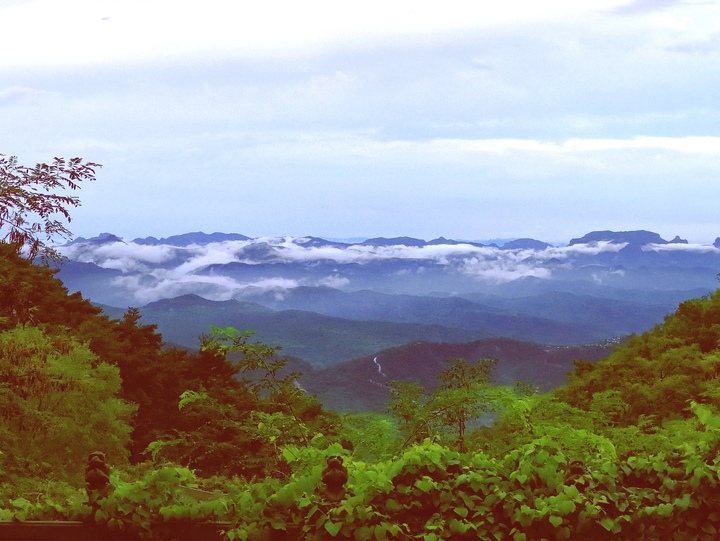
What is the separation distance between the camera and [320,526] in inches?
225

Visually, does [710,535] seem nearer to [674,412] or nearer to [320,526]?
[320,526]

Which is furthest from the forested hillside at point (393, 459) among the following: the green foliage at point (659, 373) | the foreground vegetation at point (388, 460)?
the green foliage at point (659, 373)

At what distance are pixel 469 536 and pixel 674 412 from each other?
59.4 ft

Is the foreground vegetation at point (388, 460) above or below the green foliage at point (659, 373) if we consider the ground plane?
above

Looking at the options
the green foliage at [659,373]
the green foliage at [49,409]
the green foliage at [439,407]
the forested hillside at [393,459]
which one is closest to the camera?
the forested hillside at [393,459]

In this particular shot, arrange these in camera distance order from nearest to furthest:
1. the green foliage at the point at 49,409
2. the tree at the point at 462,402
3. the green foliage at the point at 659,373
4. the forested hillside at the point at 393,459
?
the forested hillside at the point at 393,459
the tree at the point at 462,402
the green foliage at the point at 49,409
the green foliage at the point at 659,373

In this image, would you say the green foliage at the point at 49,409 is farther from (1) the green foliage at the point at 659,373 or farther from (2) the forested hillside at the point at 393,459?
(1) the green foliage at the point at 659,373

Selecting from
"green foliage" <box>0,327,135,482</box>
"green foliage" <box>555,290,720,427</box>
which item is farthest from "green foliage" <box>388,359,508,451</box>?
"green foliage" <box>0,327,135,482</box>

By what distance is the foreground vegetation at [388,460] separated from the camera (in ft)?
19.1

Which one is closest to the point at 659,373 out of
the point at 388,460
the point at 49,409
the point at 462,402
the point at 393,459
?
the point at 462,402

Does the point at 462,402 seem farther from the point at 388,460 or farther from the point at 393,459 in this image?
the point at 388,460

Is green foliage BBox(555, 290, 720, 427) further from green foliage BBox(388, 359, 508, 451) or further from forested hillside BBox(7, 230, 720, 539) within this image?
green foliage BBox(388, 359, 508, 451)

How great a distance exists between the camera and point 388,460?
6.91 meters

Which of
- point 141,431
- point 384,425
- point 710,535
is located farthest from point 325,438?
point 141,431
